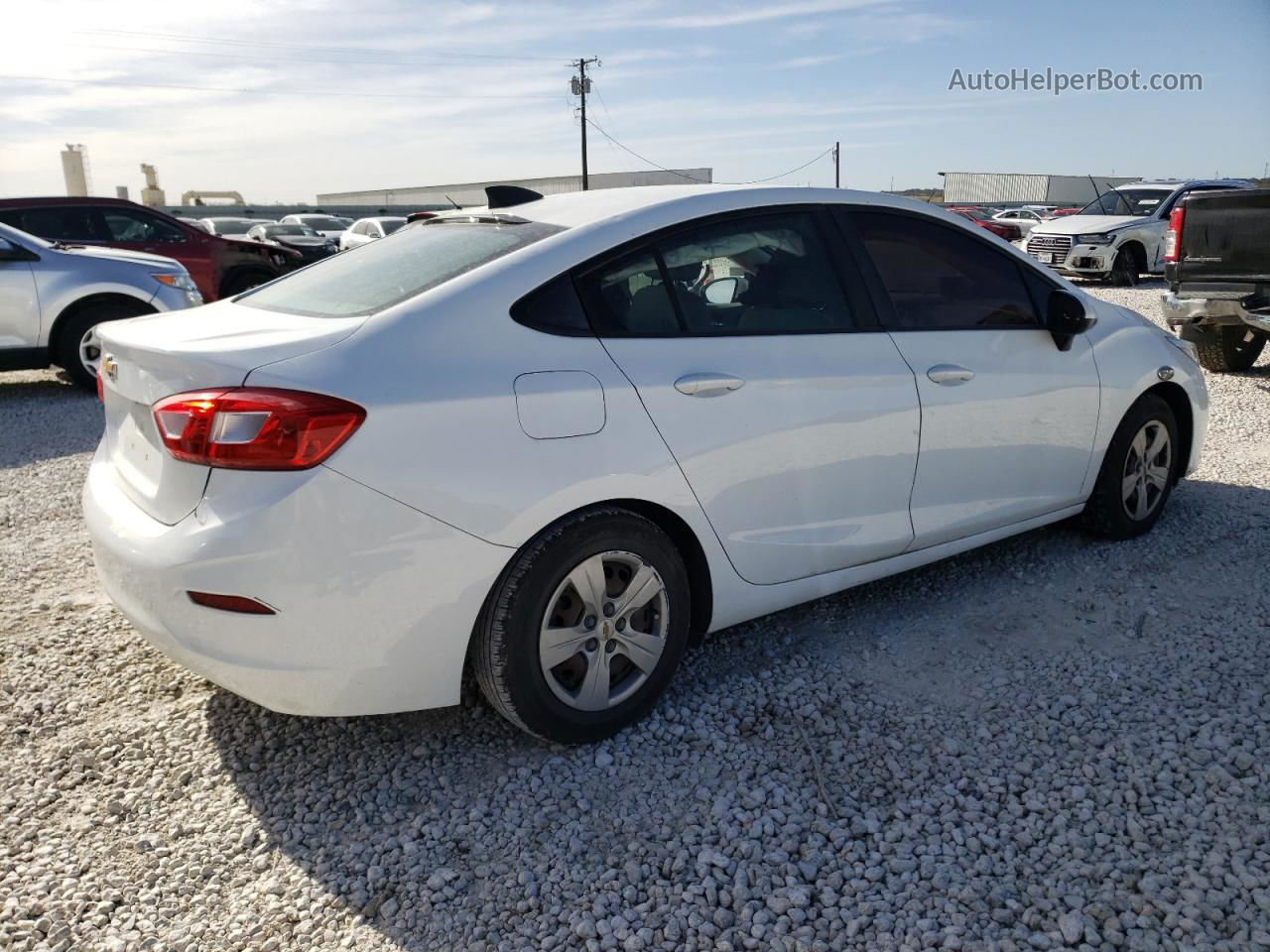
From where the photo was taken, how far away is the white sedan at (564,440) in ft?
8.51

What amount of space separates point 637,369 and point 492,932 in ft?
4.96

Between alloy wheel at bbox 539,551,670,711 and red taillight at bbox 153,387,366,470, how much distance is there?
0.75 meters

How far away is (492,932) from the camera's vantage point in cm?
240

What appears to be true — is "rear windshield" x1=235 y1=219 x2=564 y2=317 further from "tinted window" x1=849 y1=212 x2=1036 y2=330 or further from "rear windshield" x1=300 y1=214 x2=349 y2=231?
"rear windshield" x1=300 y1=214 x2=349 y2=231

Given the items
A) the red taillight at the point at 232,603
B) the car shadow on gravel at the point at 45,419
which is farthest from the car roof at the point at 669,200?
the car shadow on gravel at the point at 45,419

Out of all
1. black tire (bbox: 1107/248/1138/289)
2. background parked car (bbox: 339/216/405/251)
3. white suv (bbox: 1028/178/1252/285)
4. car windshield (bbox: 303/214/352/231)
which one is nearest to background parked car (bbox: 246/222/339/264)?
background parked car (bbox: 339/216/405/251)

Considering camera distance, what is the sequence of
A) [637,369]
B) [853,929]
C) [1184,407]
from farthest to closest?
[1184,407], [637,369], [853,929]

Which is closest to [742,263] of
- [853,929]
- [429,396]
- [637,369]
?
[637,369]

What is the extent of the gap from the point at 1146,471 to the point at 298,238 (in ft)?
70.4

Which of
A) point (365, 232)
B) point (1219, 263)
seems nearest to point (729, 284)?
point (1219, 263)

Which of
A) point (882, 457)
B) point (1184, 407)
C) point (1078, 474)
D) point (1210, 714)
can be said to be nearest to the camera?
point (1210, 714)

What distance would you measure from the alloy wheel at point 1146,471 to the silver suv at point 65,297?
757cm

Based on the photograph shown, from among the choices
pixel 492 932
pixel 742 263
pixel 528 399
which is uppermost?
pixel 742 263

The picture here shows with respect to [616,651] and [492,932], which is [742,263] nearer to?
[616,651]
